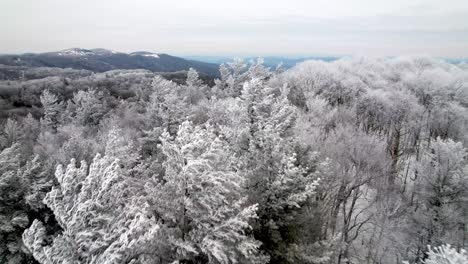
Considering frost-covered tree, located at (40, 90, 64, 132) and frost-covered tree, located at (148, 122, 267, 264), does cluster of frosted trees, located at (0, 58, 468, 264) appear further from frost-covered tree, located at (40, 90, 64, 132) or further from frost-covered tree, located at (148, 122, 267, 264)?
frost-covered tree, located at (40, 90, 64, 132)

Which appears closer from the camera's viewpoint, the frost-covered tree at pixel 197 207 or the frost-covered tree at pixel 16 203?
the frost-covered tree at pixel 197 207

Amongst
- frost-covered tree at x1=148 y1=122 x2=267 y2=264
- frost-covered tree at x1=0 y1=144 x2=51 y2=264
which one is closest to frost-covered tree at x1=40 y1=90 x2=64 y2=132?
frost-covered tree at x1=0 y1=144 x2=51 y2=264

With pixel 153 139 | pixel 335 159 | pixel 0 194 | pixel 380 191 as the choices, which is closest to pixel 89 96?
pixel 153 139

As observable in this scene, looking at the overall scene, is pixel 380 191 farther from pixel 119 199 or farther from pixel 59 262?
pixel 59 262

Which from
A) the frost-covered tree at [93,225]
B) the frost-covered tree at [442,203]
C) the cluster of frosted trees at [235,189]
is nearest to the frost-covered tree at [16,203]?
the cluster of frosted trees at [235,189]

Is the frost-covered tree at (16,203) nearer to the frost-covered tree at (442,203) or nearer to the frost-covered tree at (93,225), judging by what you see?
the frost-covered tree at (93,225)

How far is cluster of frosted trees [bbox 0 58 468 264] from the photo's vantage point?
7.51m

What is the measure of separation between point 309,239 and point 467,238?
1209 cm

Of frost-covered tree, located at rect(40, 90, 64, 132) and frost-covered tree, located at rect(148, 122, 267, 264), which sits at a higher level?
frost-covered tree, located at rect(148, 122, 267, 264)

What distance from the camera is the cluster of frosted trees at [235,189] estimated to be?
296 inches

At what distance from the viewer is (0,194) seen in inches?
466

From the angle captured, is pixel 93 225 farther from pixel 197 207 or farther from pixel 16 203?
pixel 16 203

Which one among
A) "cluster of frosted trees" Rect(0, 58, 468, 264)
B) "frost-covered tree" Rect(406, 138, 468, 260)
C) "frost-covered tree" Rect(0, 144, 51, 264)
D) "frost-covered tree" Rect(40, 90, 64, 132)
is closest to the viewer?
"cluster of frosted trees" Rect(0, 58, 468, 264)

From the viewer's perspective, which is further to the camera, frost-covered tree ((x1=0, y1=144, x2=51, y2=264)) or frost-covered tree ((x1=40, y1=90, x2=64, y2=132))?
frost-covered tree ((x1=40, y1=90, x2=64, y2=132))
